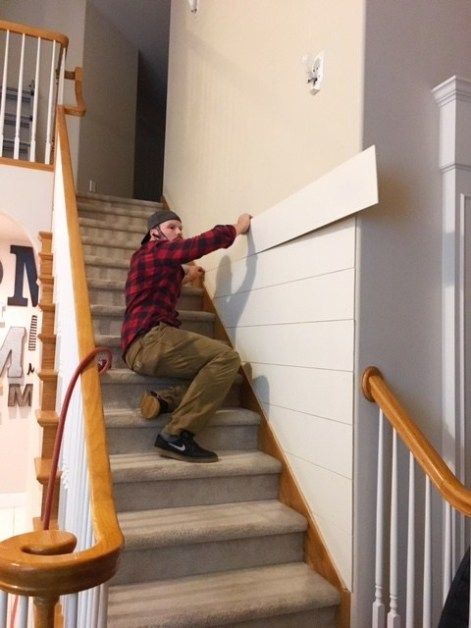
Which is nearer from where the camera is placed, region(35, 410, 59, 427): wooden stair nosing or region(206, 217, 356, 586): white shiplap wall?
region(206, 217, 356, 586): white shiplap wall

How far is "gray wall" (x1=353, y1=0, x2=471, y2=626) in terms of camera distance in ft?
5.77

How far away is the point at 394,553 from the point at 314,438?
0.49m

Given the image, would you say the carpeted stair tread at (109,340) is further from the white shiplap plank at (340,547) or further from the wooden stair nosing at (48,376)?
the white shiplap plank at (340,547)

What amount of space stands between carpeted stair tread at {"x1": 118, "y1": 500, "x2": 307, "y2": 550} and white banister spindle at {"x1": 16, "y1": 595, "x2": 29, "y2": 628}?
2.96 ft

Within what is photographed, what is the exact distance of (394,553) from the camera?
1.64 meters

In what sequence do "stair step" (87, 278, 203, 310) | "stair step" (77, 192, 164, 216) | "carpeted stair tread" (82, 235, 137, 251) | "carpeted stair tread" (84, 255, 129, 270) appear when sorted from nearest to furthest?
1. "stair step" (87, 278, 203, 310)
2. "carpeted stair tread" (84, 255, 129, 270)
3. "carpeted stair tread" (82, 235, 137, 251)
4. "stair step" (77, 192, 164, 216)

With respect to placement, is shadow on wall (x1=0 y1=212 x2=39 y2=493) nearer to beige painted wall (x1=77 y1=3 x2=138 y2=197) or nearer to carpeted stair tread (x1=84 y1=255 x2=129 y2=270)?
beige painted wall (x1=77 y1=3 x2=138 y2=197)

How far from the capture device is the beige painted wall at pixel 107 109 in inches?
213

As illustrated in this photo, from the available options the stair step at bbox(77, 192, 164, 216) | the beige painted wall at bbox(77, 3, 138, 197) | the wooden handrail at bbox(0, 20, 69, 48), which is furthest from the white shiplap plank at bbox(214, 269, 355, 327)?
the beige painted wall at bbox(77, 3, 138, 197)

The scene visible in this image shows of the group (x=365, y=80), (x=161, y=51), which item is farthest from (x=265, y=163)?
(x=161, y=51)

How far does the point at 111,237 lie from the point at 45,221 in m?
0.46

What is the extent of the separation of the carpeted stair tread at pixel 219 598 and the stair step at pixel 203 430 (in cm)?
59

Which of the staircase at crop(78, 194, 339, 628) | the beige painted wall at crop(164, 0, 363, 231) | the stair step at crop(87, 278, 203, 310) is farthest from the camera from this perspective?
the stair step at crop(87, 278, 203, 310)

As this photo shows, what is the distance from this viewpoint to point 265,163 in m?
2.55
